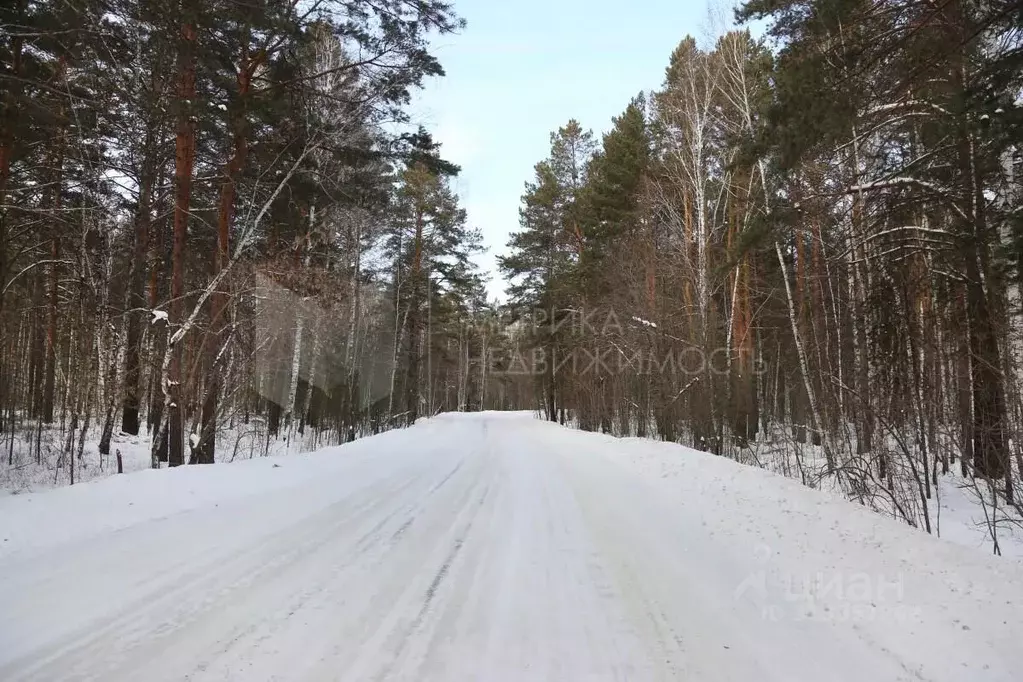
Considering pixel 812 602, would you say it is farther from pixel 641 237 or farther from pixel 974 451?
pixel 641 237

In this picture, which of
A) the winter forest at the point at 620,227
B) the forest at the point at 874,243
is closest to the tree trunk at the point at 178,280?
the winter forest at the point at 620,227

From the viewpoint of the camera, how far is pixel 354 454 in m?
11.9

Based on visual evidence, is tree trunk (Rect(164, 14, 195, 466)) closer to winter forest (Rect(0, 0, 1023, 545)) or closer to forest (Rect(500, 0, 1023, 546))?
winter forest (Rect(0, 0, 1023, 545))

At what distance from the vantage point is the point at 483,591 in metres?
3.69

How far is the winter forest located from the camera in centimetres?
552

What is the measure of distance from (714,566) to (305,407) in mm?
18343

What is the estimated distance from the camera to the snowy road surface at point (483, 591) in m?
2.72

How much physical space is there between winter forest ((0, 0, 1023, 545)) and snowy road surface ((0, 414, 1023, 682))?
2.34m

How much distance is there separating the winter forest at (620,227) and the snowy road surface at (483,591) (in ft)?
7.67

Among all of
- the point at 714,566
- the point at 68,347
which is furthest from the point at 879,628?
the point at 68,347

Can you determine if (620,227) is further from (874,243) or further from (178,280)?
(178,280)

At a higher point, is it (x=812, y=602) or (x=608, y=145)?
(x=608, y=145)

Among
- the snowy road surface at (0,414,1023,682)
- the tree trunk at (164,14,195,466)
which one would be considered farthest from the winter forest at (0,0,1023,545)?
the snowy road surface at (0,414,1023,682)

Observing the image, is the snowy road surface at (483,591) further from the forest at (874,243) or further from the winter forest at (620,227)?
the winter forest at (620,227)
